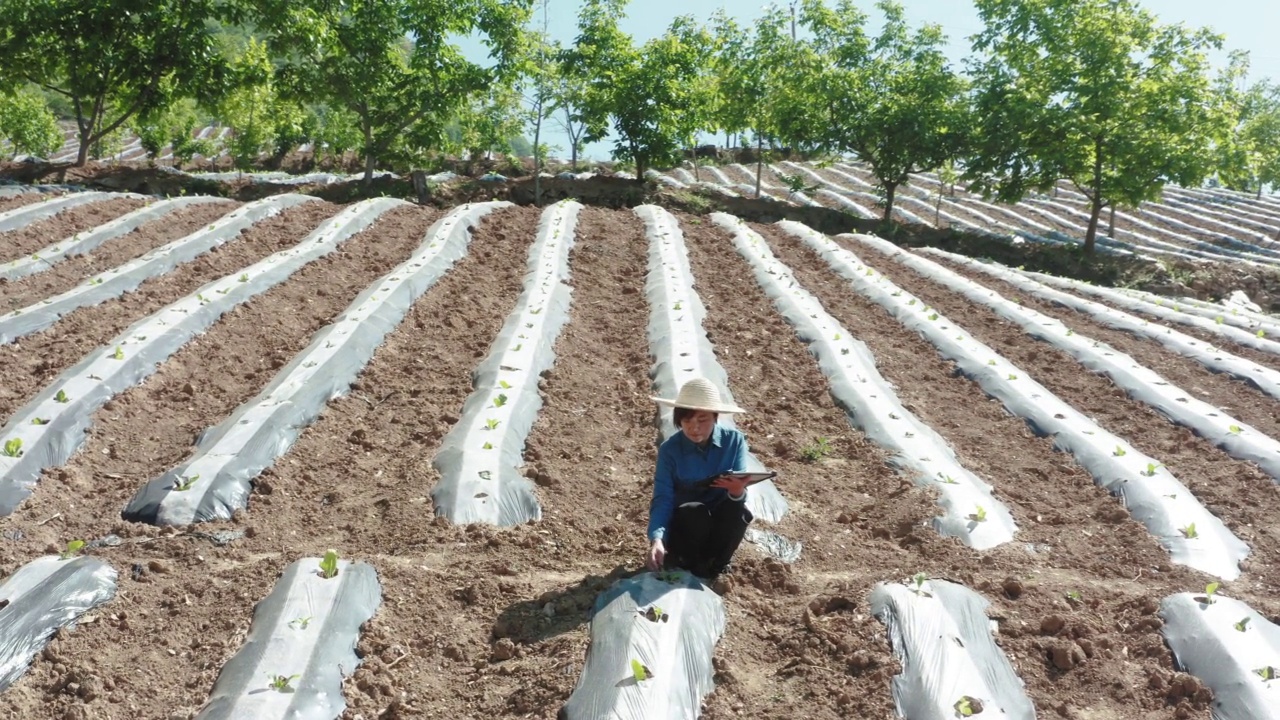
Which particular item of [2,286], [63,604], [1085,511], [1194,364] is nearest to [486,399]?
[63,604]

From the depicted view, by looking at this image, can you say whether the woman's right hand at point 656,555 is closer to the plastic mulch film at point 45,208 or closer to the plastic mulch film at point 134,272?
the plastic mulch film at point 134,272

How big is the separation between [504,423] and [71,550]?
83.4 inches

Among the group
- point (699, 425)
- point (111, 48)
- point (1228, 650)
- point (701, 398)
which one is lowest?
point (1228, 650)

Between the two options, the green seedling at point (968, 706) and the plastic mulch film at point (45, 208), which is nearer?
the green seedling at point (968, 706)

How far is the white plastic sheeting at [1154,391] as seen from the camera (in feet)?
18.2

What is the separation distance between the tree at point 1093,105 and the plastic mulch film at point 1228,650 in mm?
14109

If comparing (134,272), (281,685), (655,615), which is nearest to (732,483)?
(655,615)

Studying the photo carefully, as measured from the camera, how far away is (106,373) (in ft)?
18.4

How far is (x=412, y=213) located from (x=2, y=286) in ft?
17.1

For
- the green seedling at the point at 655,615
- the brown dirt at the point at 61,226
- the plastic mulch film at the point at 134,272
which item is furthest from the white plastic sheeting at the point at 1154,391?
the brown dirt at the point at 61,226

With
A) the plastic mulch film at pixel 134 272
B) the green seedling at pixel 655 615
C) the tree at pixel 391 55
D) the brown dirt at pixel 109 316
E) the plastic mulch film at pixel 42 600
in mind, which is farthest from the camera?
the tree at pixel 391 55

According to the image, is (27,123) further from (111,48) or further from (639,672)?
(639,672)

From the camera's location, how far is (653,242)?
11.1 m

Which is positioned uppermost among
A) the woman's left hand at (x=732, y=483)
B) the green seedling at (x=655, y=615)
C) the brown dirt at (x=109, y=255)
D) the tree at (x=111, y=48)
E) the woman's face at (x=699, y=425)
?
the tree at (x=111, y=48)
